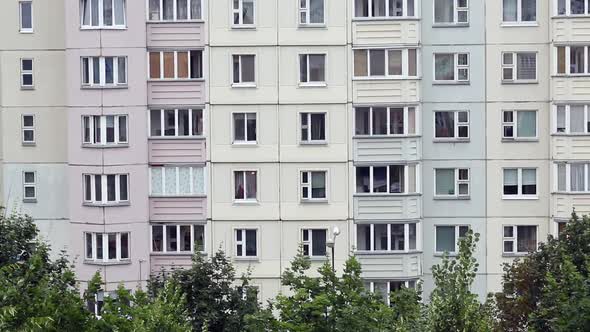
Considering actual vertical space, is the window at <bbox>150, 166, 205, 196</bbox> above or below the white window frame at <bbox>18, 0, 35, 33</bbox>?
below

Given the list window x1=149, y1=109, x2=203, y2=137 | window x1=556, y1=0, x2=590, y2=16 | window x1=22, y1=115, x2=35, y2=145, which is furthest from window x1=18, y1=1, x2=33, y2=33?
window x1=556, y1=0, x2=590, y2=16

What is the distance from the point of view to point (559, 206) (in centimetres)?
5759

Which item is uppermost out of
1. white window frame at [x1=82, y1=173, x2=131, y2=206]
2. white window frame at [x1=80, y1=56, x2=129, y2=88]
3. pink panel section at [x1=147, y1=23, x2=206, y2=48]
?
pink panel section at [x1=147, y1=23, x2=206, y2=48]

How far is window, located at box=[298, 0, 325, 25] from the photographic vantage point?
5762cm

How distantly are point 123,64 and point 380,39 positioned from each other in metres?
10.1

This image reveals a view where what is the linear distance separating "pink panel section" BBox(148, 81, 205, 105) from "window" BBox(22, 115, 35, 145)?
5.14 m

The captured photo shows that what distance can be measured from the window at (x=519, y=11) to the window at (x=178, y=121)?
12.6 meters

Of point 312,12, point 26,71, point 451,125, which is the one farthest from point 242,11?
point 451,125

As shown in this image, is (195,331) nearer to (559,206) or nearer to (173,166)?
(173,166)

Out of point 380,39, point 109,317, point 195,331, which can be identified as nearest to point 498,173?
point 380,39

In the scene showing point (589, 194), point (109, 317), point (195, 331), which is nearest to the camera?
point (109, 317)

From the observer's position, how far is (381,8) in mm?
57750

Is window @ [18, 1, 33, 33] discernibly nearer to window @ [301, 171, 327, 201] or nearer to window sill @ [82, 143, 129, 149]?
window sill @ [82, 143, 129, 149]

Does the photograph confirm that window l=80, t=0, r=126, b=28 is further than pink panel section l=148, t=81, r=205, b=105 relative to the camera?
No
